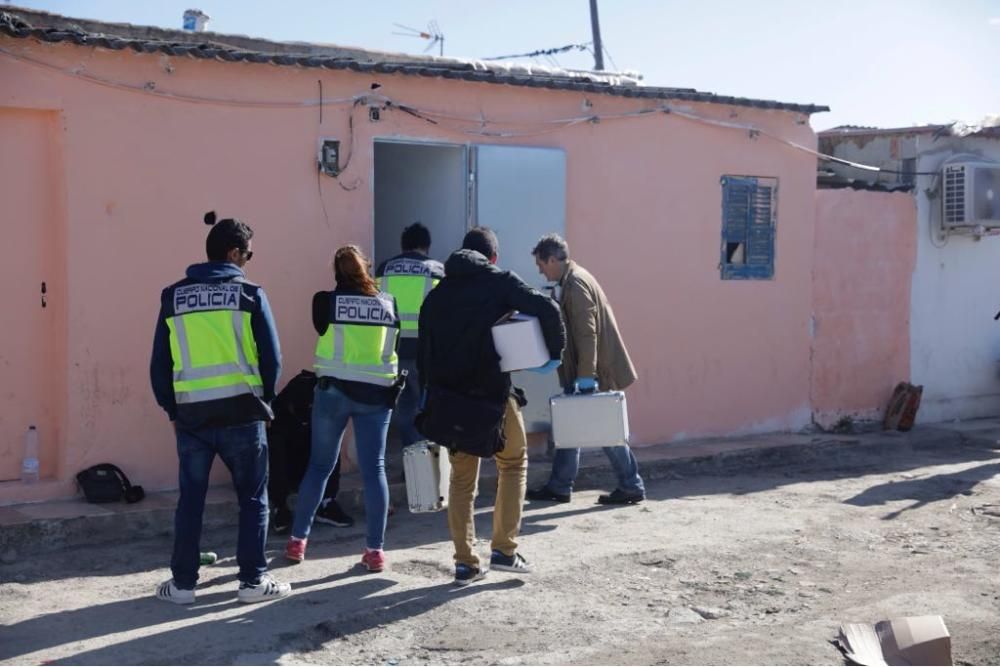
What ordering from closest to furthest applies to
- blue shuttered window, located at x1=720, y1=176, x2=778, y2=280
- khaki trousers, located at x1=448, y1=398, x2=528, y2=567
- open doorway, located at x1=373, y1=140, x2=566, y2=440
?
khaki trousers, located at x1=448, y1=398, x2=528, y2=567, open doorway, located at x1=373, y1=140, x2=566, y2=440, blue shuttered window, located at x1=720, y1=176, x2=778, y2=280

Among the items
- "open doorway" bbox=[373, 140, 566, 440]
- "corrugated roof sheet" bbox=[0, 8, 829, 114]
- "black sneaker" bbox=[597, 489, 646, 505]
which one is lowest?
"black sneaker" bbox=[597, 489, 646, 505]

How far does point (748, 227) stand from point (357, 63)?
170 inches

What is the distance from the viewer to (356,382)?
669 cm

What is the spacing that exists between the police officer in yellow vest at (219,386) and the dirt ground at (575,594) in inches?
12.0

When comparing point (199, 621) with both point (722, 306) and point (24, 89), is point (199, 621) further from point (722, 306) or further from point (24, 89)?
point (722, 306)

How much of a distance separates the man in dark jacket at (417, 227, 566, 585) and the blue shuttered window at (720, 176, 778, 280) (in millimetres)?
5177

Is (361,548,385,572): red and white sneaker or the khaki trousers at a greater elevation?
the khaki trousers

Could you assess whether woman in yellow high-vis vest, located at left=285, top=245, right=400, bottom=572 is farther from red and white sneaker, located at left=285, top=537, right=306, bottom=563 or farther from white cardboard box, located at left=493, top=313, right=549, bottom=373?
white cardboard box, located at left=493, top=313, right=549, bottom=373

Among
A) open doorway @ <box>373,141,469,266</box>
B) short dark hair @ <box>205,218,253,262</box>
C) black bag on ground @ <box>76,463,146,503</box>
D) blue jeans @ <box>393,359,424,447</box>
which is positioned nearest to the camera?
short dark hair @ <box>205,218,253,262</box>

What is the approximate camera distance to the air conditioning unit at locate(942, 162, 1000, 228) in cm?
1278

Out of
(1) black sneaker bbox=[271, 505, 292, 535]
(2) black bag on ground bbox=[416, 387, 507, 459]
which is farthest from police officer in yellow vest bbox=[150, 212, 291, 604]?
(1) black sneaker bbox=[271, 505, 292, 535]

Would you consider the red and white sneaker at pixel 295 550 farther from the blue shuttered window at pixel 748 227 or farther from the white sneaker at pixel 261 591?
the blue shuttered window at pixel 748 227

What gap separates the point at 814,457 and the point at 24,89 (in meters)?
7.28

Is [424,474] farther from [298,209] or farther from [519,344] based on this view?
[298,209]
